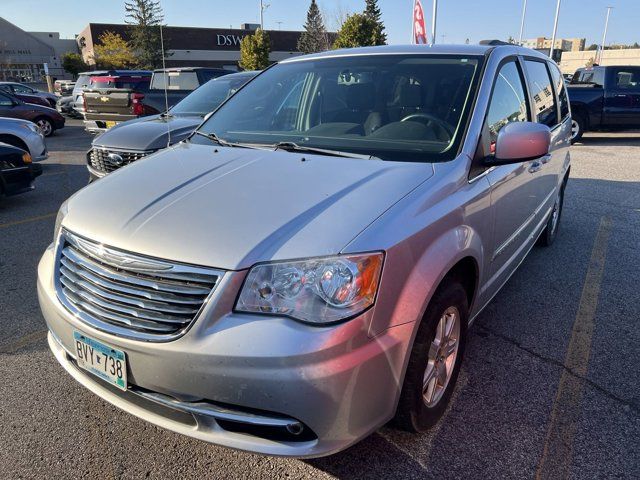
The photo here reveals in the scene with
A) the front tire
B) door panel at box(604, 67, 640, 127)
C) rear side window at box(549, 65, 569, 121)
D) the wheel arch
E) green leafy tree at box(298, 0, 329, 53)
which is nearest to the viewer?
the front tire

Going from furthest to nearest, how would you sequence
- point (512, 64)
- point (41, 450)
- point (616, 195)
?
point (616, 195) → point (512, 64) → point (41, 450)

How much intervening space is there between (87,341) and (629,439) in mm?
2587

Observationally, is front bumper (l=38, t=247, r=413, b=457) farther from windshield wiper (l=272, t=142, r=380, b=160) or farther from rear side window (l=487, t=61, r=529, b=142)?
rear side window (l=487, t=61, r=529, b=142)

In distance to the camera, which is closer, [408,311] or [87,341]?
[408,311]

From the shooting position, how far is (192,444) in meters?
2.45

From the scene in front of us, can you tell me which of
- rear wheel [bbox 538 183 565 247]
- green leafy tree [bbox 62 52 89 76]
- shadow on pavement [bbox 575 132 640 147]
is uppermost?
green leafy tree [bbox 62 52 89 76]

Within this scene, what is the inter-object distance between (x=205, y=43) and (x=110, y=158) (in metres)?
57.5

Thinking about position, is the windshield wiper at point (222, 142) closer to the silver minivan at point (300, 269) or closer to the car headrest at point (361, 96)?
Result: the silver minivan at point (300, 269)

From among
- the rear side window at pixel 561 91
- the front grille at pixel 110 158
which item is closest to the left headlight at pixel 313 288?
the rear side window at pixel 561 91

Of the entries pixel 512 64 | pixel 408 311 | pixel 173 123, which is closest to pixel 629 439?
pixel 408 311

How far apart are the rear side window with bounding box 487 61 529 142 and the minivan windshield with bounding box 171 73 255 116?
4.47 meters

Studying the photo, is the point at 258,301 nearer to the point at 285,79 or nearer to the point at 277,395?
the point at 277,395

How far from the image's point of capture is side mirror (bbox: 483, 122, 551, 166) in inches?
104

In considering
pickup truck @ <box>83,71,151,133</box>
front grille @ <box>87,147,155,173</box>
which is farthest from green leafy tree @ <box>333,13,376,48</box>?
front grille @ <box>87,147,155,173</box>
